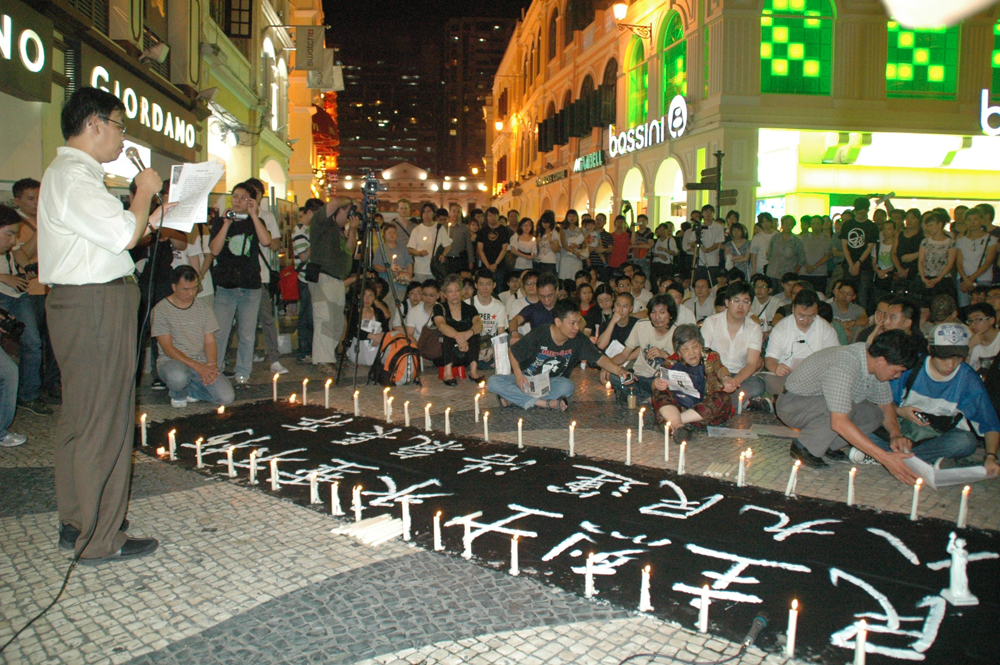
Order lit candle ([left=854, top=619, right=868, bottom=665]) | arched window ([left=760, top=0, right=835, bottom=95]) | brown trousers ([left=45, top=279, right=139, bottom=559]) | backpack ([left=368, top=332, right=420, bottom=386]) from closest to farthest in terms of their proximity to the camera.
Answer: lit candle ([left=854, top=619, right=868, bottom=665]) < brown trousers ([left=45, top=279, right=139, bottom=559]) < backpack ([left=368, top=332, right=420, bottom=386]) < arched window ([left=760, top=0, right=835, bottom=95])

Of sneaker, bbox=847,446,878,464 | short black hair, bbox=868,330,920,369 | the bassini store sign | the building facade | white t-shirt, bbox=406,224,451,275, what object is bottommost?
sneaker, bbox=847,446,878,464

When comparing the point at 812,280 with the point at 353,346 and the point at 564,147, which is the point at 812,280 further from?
the point at 564,147

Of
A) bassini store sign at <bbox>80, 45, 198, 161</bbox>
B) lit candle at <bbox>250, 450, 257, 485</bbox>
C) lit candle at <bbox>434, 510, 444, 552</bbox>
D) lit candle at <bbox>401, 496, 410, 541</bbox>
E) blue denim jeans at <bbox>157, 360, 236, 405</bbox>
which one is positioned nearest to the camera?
lit candle at <bbox>434, 510, 444, 552</bbox>

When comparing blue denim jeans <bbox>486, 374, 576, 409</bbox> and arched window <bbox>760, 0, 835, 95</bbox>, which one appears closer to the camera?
blue denim jeans <bbox>486, 374, 576, 409</bbox>

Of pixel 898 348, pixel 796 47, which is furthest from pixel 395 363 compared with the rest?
pixel 796 47

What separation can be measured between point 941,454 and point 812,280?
20.2 ft

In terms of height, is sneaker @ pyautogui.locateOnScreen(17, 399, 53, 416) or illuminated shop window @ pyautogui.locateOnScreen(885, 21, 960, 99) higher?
illuminated shop window @ pyautogui.locateOnScreen(885, 21, 960, 99)

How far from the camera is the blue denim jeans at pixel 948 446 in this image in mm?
5004

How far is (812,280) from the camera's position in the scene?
1084 cm

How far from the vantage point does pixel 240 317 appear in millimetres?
7781

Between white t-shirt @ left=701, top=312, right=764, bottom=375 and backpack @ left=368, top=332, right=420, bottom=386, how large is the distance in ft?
10.2

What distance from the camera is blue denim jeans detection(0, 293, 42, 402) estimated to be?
6125 mm

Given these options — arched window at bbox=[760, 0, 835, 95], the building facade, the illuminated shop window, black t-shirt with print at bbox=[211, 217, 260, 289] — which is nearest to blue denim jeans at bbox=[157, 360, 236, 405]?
black t-shirt with print at bbox=[211, 217, 260, 289]

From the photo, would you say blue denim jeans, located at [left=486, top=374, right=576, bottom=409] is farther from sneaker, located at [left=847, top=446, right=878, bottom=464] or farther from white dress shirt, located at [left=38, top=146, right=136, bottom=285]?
white dress shirt, located at [left=38, top=146, right=136, bottom=285]
